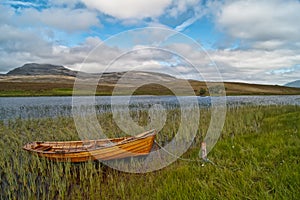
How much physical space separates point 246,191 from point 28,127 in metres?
15.9

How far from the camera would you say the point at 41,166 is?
876 centimetres

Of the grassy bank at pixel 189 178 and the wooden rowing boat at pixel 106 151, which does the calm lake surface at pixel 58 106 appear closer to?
the grassy bank at pixel 189 178

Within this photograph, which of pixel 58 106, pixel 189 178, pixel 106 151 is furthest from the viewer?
pixel 58 106

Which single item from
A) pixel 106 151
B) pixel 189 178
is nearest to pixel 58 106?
pixel 106 151

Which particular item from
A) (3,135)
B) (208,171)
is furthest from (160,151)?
(3,135)

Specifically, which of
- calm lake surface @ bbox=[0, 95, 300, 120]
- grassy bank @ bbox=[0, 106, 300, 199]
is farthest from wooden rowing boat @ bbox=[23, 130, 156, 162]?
calm lake surface @ bbox=[0, 95, 300, 120]

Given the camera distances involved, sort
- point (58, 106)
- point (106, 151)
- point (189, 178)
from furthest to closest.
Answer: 1. point (58, 106)
2. point (106, 151)
3. point (189, 178)

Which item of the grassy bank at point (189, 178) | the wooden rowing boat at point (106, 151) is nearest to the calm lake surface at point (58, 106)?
the grassy bank at point (189, 178)

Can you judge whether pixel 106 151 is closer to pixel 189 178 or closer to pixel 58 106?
pixel 189 178

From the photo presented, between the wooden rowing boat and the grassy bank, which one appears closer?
the grassy bank

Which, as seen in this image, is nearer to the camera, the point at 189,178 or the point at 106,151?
the point at 189,178

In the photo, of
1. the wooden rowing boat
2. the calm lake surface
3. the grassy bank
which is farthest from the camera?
the calm lake surface

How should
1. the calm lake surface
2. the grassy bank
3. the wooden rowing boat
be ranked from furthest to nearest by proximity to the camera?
the calm lake surface, the wooden rowing boat, the grassy bank

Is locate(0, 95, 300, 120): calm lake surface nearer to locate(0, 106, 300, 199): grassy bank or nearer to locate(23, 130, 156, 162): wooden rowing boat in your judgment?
locate(0, 106, 300, 199): grassy bank
